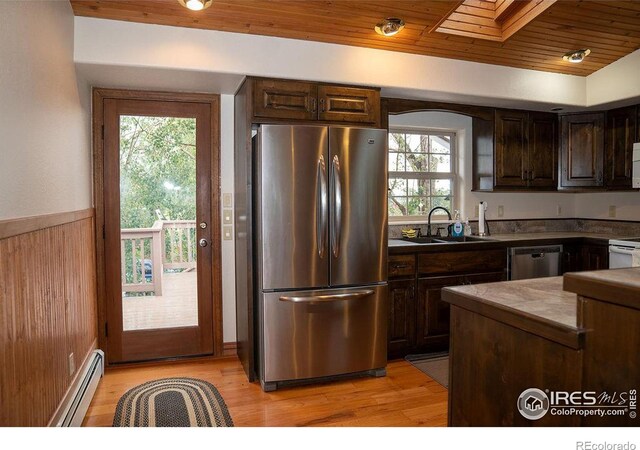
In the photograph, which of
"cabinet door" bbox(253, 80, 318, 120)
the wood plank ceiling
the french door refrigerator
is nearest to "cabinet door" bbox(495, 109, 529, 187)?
the wood plank ceiling

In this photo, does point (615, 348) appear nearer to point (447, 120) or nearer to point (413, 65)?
point (413, 65)

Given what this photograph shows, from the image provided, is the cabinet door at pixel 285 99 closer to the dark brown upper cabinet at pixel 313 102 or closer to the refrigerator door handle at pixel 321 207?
the dark brown upper cabinet at pixel 313 102

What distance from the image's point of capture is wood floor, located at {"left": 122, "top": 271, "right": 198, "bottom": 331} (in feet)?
11.5

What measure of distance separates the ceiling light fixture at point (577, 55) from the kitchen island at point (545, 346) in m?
2.50

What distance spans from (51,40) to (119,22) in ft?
2.10

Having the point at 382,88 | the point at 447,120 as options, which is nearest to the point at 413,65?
the point at 382,88

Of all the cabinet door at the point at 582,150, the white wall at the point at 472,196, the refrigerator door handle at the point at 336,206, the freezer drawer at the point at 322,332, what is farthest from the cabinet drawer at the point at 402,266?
the cabinet door at the point at 582,150

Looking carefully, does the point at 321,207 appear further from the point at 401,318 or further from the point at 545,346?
the point at 545,346

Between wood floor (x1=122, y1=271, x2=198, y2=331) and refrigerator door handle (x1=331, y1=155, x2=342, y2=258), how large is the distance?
1.28m

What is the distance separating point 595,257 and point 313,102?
113 inches

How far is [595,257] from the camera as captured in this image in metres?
4.00

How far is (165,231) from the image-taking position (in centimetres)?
354

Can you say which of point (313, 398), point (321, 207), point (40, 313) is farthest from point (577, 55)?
point (40, 313)

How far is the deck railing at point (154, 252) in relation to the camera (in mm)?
3479
